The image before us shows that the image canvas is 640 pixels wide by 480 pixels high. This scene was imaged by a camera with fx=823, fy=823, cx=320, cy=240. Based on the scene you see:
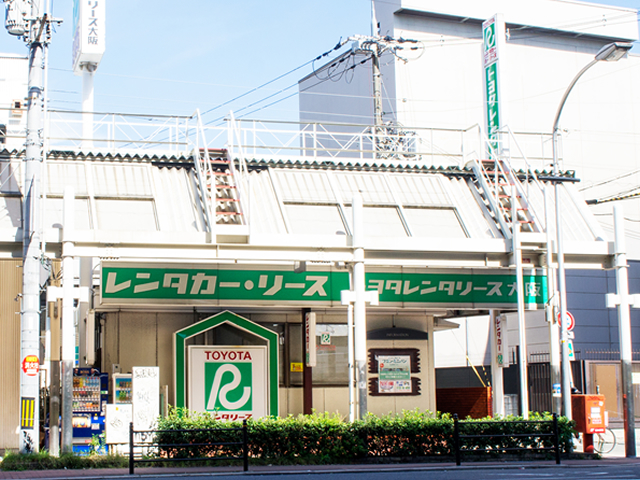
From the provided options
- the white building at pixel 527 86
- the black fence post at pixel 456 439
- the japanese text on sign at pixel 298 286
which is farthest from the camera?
the white building at pixel 527 86

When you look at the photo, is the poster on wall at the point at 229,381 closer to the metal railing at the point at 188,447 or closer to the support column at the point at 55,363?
the support column at the point at 55,363

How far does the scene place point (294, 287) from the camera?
21156 mm

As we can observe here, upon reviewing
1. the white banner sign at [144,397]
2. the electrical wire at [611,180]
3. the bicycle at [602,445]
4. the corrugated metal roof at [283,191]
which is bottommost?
the bicycle at [602,445]

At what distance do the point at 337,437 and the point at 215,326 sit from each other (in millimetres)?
5399

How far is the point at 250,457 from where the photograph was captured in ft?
55.0

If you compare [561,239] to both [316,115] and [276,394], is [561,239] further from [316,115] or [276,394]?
[316,115]

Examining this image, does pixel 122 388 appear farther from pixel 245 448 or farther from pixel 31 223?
pixel 245 448

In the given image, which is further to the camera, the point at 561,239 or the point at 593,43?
the point at 593,43

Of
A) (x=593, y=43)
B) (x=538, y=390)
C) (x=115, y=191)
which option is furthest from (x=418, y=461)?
(x=593, y=43)

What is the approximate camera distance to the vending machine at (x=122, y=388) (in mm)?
19266

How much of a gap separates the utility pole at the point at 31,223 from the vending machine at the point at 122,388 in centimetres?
276

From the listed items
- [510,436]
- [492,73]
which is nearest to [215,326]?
[510,436]

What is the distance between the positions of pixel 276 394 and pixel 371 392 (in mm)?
3105

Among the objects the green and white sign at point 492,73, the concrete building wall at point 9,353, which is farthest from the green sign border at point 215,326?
the green and white sign at point 492,73
